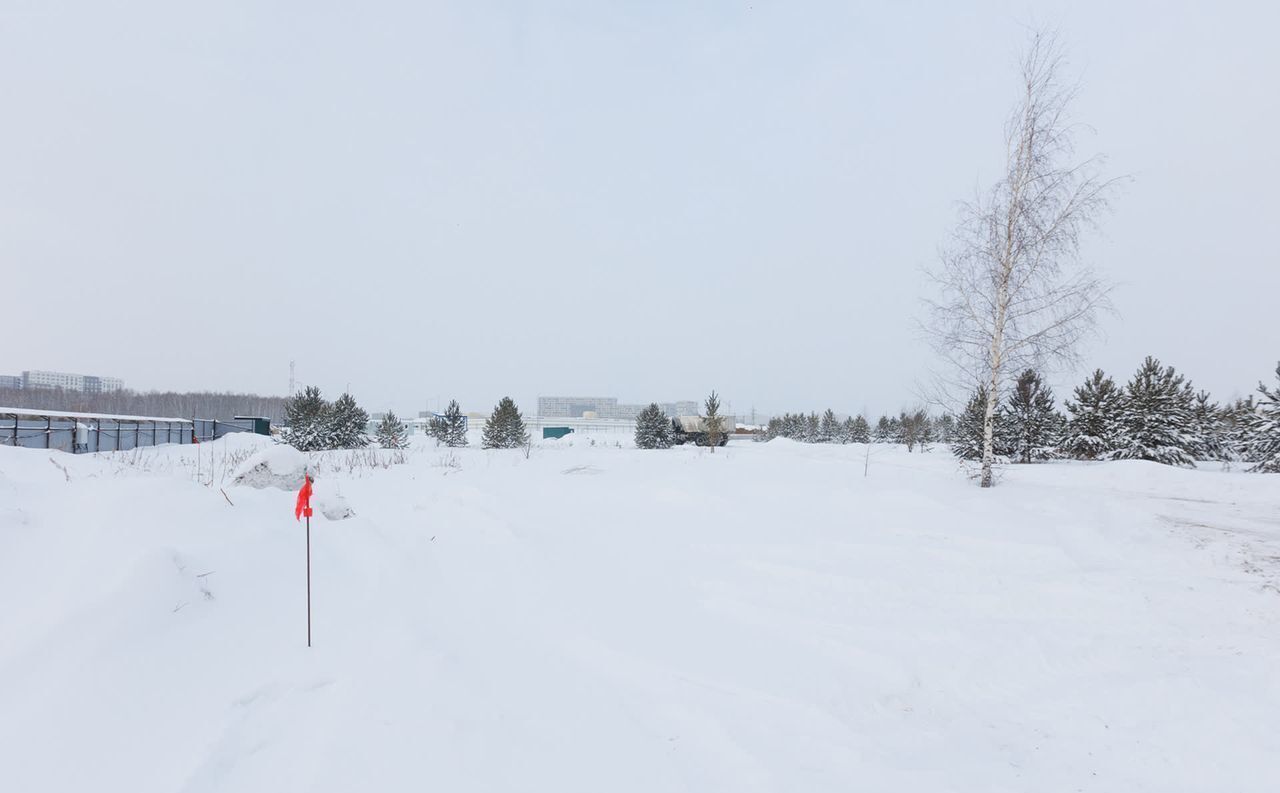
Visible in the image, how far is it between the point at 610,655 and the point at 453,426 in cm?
3038

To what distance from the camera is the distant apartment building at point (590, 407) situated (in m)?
113

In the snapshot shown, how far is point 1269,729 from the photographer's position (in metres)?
2.95

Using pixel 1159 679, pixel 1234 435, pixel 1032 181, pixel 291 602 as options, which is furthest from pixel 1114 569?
pixel 1234 435

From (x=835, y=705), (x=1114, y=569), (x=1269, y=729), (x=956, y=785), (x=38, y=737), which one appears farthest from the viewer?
(x=1114, y=569)

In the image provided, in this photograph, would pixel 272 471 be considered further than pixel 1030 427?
No

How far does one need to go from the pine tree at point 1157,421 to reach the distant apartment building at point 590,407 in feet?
300

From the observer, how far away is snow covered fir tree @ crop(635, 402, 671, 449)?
36375 mm

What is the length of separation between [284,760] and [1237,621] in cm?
665

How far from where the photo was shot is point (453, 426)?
32156mm

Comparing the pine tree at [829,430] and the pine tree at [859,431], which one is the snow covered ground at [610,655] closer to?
the pine tree at [859,431]

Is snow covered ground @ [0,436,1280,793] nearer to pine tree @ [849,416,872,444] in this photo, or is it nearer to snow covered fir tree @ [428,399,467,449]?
snow covered fir tree @ [428,399,467,449]

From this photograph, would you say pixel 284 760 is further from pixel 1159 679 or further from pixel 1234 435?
pixel 1234 435

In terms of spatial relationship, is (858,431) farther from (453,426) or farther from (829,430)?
(453,426)

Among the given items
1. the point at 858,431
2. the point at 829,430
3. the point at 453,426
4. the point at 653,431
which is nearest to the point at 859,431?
the point at 858,431
